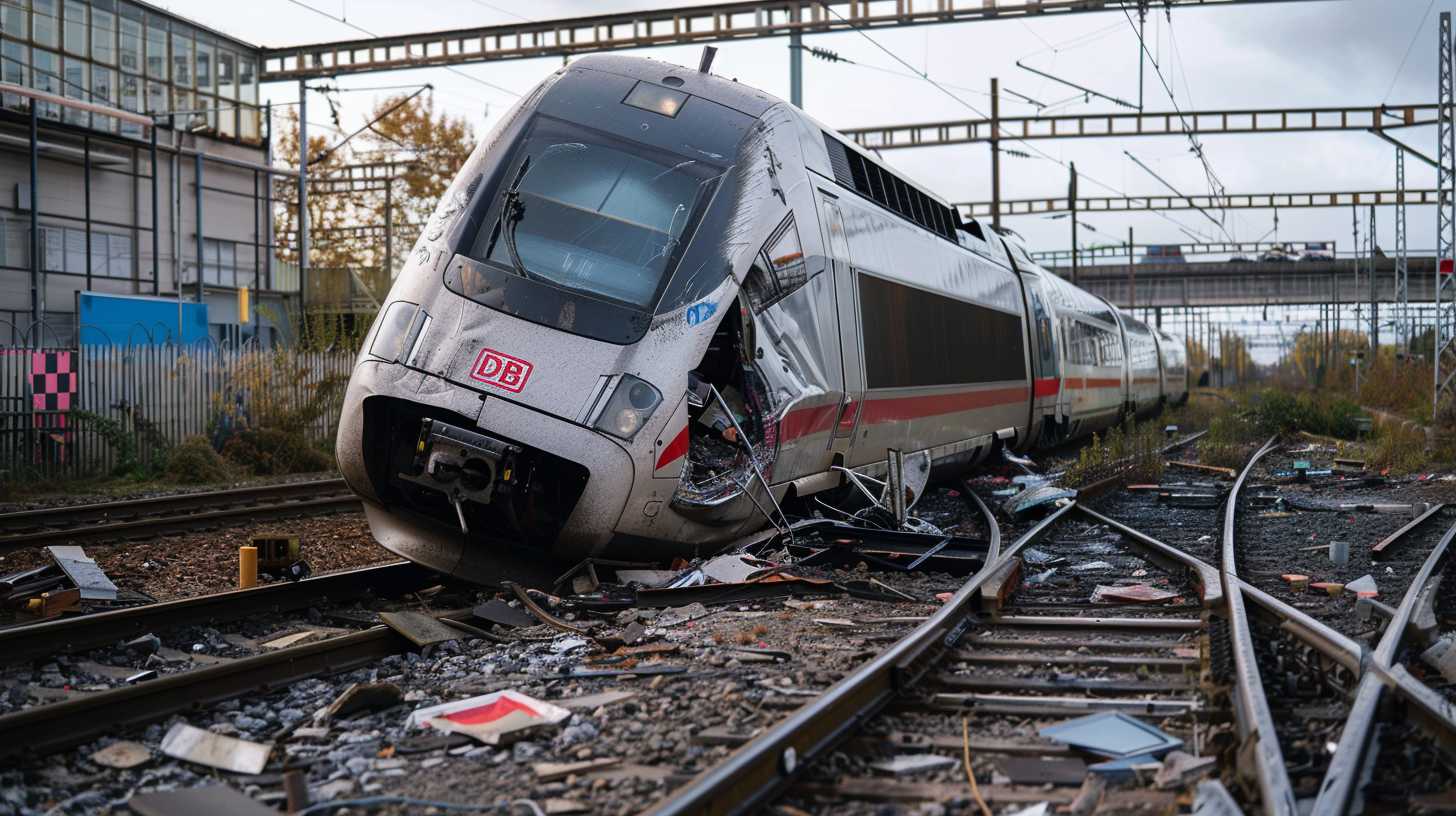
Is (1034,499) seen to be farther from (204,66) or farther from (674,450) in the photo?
(204,66)

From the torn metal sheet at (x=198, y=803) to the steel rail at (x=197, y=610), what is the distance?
2228 mm

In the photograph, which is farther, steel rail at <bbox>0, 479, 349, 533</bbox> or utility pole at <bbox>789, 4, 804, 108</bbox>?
utility pole at <bbox>789, 4, 804, 108</bbox>

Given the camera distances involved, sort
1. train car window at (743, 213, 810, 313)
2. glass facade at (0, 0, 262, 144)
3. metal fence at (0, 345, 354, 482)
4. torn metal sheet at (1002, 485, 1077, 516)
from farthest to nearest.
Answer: glass facade at (0, 0, 262, 144), metal fence at (0, 345, 354, 482), torn metal sheet at (1002, 485, 1077, 516), train car window at (743, 213, 810, 313)

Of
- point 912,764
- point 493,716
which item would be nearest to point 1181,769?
point 912,764

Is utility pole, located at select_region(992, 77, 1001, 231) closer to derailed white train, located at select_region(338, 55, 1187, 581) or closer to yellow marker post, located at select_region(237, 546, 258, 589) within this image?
derailed white train, located at select_region(338, 55, 1187, 581)

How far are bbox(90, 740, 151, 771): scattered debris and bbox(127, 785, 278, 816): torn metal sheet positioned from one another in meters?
0.40

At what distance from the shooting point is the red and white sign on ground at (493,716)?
14.6 ft

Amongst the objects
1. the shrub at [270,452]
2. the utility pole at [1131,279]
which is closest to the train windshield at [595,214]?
the shrub at [270,452]

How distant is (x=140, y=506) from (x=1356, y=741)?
11069 millimetres

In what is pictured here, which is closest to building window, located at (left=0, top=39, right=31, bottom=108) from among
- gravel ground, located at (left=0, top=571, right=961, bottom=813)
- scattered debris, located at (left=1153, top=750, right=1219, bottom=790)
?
gravel ground, located at (left=0, top=571, right=961, bottom=813)

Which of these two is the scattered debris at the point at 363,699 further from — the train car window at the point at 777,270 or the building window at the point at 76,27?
the building window at the point at 76,27

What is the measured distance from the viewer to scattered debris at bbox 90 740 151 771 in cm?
423

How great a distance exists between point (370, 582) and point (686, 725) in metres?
3.81

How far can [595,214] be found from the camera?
26.2 feet
